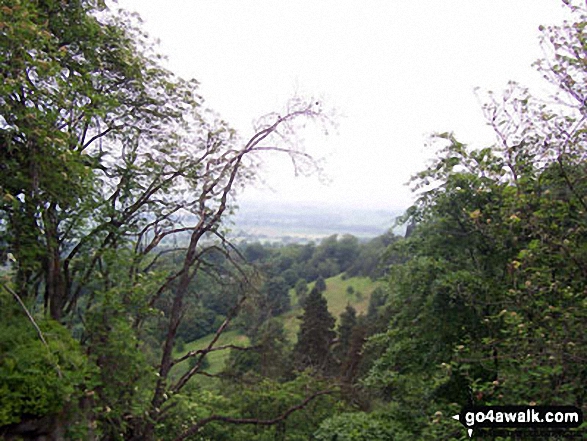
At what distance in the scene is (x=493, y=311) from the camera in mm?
6453

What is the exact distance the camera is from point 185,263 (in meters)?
6.84

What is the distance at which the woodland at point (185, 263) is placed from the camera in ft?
13.2

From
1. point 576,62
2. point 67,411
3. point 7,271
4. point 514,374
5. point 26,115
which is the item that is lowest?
point 67,411

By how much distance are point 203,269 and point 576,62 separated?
622 centimetres

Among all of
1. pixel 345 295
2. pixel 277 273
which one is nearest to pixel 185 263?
pixel 277 273

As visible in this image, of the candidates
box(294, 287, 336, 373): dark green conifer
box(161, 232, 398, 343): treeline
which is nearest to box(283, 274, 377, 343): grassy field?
box(161, 232, 398, 343): treeline

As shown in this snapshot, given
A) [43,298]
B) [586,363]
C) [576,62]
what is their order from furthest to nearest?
1. [43,298]
2. [576,62]
3. [586,363]

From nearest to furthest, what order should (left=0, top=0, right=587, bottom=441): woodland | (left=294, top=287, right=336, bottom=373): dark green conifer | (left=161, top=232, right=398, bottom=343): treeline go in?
1. (left=0, top=0, right=587, bottom=441): woodland
2. (left=161, top=232, right=398, bottom=343): treeline
3. (left=294, top=287, right=336, bottom=373): dark green conifer

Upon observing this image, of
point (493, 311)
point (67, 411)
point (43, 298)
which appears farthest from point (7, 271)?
point (493, 311)

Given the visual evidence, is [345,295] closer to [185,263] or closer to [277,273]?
[277,273]

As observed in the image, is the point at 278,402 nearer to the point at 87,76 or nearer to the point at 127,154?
the point at 127,154

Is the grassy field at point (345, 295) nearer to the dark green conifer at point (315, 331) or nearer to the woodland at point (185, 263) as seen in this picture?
the dark green conifer at point (315, 331)

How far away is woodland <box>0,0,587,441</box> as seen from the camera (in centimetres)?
403

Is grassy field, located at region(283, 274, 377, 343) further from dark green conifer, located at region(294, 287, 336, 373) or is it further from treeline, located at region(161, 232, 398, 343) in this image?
dark green conifer, located at region(294, 287, 336, 373)
